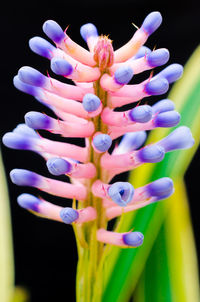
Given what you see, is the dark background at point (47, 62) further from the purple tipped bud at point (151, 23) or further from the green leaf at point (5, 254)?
the purple tipped bud at point (151, 23)

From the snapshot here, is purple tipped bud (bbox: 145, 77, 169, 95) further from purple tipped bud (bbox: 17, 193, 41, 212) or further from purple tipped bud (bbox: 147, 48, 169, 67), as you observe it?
purple tipped bud (bbox: 17, 193, 41, 212)

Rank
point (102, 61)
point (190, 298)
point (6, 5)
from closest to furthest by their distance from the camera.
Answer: point (102, 61)
point (190, 298)
point (6, 5)

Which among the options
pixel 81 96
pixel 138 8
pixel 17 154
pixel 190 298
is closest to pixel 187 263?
pixel 190 298

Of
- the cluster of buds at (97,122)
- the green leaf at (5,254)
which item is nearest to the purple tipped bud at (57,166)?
the cluster of buds at (97,122)

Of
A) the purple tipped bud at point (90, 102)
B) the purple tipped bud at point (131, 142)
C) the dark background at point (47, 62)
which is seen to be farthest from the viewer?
the dark background at point (47, 62)

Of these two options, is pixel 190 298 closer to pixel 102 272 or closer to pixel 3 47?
pixel 102 272
